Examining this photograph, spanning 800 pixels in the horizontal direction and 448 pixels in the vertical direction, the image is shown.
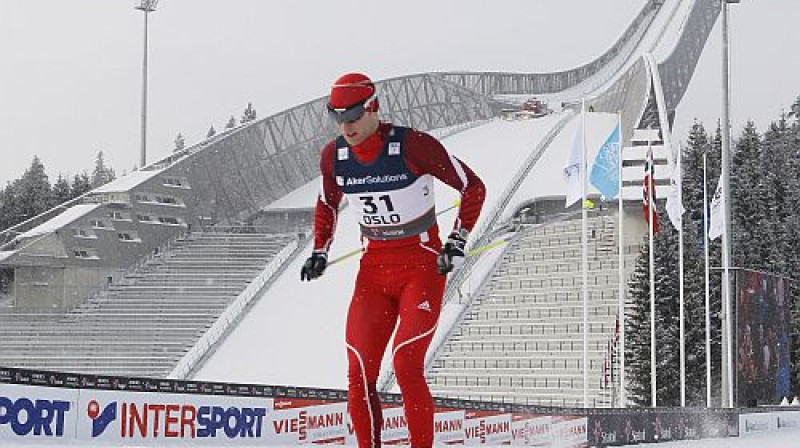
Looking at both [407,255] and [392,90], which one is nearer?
[407,255]

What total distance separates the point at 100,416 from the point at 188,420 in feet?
3.27

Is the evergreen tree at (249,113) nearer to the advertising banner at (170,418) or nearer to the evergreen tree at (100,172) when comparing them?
the evergreen tree at (100,172)

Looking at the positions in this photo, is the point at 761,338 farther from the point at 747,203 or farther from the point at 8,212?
the point at 8,212

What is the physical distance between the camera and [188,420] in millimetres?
9617

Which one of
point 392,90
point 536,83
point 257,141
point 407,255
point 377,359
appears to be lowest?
point 377,359

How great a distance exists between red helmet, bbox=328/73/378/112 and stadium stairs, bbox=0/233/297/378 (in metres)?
26.1

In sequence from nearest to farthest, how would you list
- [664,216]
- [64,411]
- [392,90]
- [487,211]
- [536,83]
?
[64,411], [487,211], [664,216], [392,90], [536,83]

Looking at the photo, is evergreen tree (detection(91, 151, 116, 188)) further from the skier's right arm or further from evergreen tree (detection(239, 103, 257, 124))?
the skier's right arm

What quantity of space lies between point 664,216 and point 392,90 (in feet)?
51.7

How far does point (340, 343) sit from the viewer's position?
3272cm

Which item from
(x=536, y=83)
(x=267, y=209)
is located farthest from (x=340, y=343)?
(x=536, y=83)

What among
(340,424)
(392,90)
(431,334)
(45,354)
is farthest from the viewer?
(392,90)

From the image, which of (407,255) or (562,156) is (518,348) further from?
(407,255)

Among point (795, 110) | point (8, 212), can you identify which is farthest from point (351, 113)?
point (795, 110)
